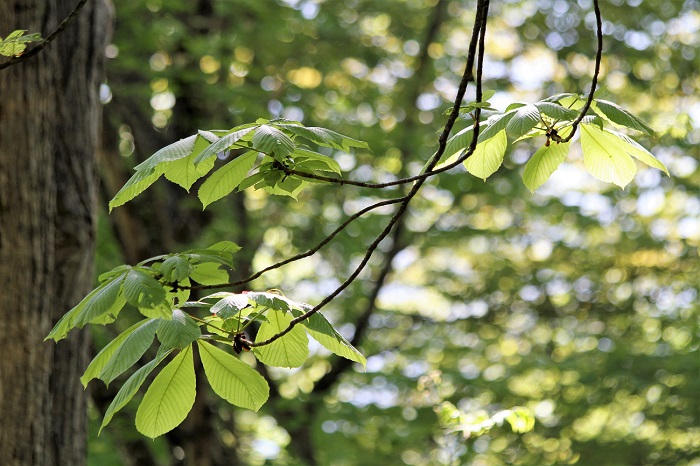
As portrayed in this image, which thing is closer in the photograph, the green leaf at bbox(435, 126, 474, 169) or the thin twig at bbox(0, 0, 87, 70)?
the green leaf at bbox(435, 126, 474, 169)

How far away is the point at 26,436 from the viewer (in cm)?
241

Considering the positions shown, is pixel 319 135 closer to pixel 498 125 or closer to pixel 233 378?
pixel 498 125

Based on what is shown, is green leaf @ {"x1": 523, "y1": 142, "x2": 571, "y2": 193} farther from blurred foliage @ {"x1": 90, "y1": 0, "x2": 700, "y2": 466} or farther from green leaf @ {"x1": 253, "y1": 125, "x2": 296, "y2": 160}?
blurred foliage @ {"x1": 90, "y1": 0, "x2": 700, "y2": 466}

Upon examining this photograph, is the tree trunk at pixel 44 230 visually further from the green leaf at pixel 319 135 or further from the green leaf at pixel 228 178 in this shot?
the green leaf at pixel 319 135

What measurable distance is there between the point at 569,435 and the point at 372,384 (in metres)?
1.96

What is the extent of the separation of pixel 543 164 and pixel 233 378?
2.44 ft

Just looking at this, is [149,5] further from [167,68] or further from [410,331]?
[410,331]

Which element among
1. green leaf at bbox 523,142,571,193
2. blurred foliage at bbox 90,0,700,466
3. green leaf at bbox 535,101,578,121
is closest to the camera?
green leaf at bbox 535,101,578,121

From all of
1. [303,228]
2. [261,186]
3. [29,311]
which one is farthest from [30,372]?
[303,228]

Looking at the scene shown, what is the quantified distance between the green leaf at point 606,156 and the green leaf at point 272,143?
0.57 metres

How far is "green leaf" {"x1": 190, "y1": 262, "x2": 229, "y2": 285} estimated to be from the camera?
5.51 feet

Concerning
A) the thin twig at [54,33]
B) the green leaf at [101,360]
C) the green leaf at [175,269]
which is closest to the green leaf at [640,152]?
the green leaf at [175,269]

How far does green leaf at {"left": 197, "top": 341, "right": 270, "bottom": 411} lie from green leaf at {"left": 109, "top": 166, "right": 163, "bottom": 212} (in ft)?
1.02

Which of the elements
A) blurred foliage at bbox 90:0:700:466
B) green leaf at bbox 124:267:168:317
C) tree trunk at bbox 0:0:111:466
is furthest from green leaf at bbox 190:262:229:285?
blurred foliage at bbox 90:0:700:466
